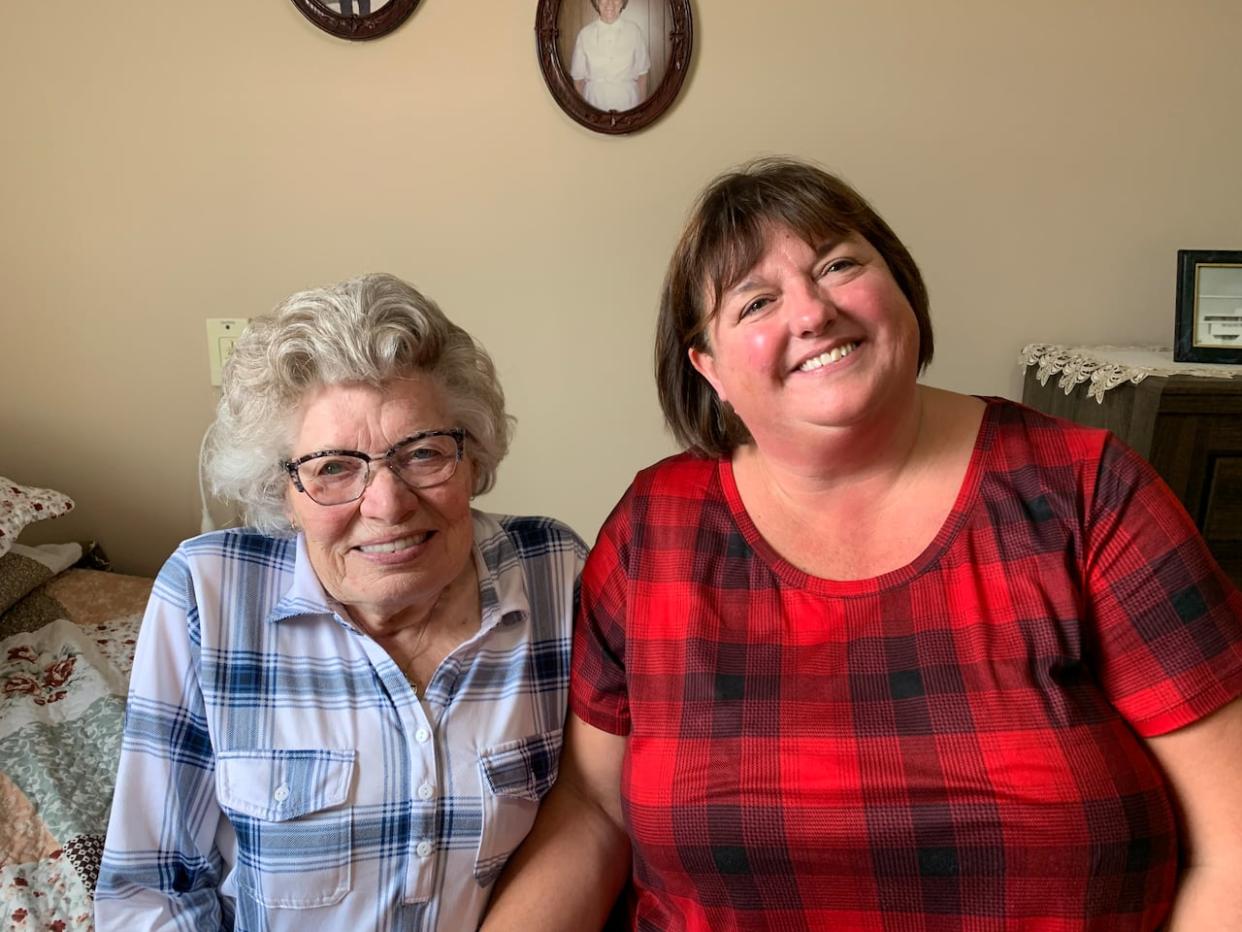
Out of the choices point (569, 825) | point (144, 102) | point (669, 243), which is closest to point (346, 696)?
point (569, 825)

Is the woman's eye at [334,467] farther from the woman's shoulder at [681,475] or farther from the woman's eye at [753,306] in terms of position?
the woman's eye at [753,306]

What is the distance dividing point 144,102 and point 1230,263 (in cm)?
234

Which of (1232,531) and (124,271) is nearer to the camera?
(1232,531)

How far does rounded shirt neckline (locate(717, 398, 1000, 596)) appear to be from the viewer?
3.17ft

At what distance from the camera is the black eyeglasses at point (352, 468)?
0.99 meters

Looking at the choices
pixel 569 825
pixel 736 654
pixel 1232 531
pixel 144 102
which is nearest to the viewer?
pixel 736 654

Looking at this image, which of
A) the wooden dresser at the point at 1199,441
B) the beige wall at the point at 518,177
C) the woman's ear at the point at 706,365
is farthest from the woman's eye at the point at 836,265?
the beige wall at the point at 518,177

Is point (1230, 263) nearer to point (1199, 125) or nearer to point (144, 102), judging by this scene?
point (1199, 125)

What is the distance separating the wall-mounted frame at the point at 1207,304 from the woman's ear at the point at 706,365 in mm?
1269

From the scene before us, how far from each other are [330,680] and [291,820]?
15 centimetres

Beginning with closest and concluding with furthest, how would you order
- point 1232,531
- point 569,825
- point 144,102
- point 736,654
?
point 736,654
point 569,825
point 1232,531
point 144,102

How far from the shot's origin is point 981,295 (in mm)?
2096

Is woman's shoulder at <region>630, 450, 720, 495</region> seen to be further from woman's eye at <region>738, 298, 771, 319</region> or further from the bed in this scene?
the bed

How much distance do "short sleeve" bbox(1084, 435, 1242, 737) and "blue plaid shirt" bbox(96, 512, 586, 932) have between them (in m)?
0.65
